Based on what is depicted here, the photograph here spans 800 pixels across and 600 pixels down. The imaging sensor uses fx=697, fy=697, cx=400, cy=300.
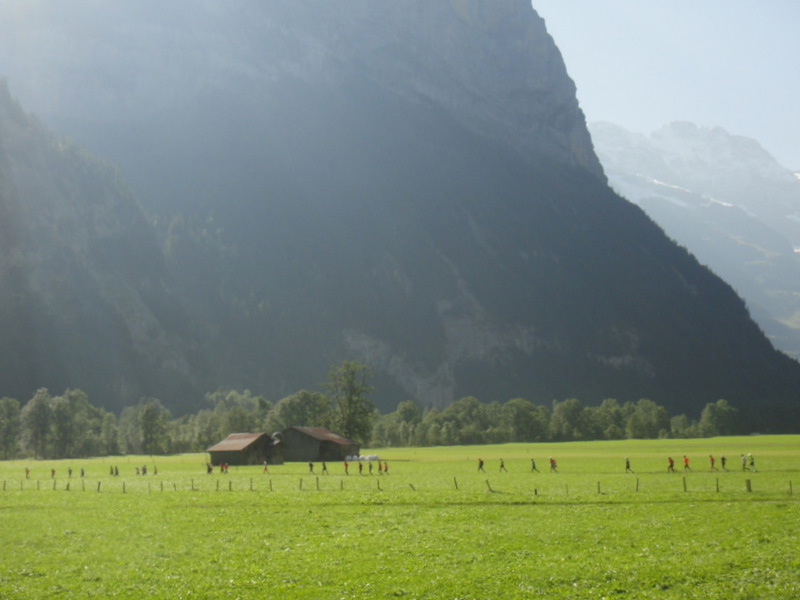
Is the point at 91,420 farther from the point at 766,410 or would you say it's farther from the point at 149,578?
the point at 766,410

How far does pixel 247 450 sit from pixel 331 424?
30.8 meters

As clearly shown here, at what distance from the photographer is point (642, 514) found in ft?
118

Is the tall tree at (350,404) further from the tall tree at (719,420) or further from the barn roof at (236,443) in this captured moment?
the tall tree at (719,420)

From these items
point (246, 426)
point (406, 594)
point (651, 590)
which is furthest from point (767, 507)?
point (246, 426)

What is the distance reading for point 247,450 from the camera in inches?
3506

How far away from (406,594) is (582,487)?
30.3 meters

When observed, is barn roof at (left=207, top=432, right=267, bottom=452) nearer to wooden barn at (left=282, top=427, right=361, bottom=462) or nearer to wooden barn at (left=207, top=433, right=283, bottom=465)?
wooden barn at (left=207, top=433, right=283, bottom=465)

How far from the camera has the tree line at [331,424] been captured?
138125 millimetres

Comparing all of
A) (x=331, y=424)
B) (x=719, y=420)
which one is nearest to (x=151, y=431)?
(x=331, y=424)

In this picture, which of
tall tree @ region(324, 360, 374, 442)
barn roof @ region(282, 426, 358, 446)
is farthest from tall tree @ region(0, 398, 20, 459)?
barn roof @ region(282, 426, 358, 446)

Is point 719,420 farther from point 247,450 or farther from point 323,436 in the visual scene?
point 247,450

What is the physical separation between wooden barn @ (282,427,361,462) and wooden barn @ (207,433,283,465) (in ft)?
8.38

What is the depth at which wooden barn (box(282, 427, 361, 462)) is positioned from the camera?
95688mm

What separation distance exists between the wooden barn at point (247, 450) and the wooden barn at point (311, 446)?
256cm
